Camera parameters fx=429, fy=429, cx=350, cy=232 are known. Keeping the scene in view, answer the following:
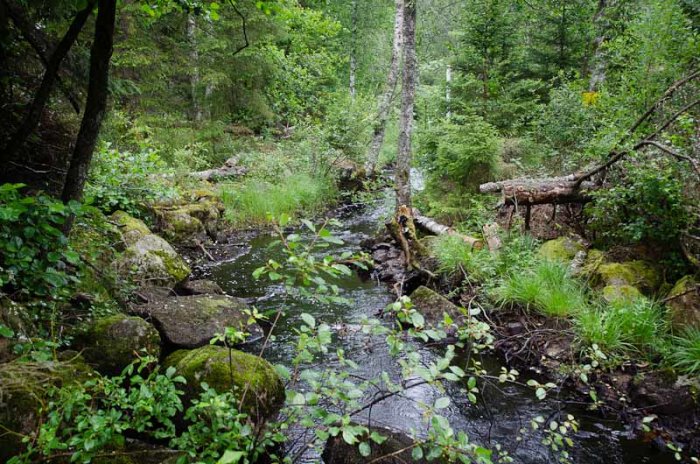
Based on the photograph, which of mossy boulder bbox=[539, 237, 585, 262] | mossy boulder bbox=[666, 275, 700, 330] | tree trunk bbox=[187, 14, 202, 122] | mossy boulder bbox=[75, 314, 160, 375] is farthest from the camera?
tree trunk bbox=[187, 14, 202, 122]

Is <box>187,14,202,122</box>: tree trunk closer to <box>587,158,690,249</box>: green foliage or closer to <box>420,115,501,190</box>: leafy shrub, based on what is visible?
<box>420,115,501,190</box>: leafy shrub

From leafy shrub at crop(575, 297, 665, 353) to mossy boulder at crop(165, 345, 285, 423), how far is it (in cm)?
352

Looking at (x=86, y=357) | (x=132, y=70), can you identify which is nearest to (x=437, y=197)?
(x=86, y=357)

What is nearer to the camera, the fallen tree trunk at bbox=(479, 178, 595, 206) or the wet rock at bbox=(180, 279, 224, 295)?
the wet rock at bbox=(180, 279, 224, 295)

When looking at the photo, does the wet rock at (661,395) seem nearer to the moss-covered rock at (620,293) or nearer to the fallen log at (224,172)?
the moss-covered rock at (620,293)

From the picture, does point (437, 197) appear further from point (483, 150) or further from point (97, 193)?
point (97, 193)

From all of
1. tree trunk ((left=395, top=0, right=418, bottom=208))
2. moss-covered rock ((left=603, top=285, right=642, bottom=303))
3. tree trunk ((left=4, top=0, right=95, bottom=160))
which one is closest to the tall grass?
tree trunk ((left=395, top=0, right=418, bottom=208))

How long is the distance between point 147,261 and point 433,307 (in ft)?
14.2

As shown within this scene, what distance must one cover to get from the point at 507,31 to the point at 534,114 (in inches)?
90.4

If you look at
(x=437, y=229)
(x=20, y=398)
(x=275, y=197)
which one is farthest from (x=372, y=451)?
(x=275, y=197)

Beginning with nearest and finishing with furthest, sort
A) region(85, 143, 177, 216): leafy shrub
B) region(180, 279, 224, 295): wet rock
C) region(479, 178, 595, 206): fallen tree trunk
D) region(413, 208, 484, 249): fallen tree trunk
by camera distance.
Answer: region(85, 143, 177, 216): leafy shrub, region(180, 279, 224, 295): wet rock, region(479, 178, 595, 206): fallen tree trunk, region(413, 208, 484, 249): fallen tree trunk

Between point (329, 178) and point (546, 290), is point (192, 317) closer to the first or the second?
point (546, 290)

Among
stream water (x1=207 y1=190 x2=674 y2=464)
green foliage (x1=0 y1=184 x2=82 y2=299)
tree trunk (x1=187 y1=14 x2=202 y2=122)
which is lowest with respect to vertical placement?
stream water (x1=207 y1=190 x2=674 y2=464)

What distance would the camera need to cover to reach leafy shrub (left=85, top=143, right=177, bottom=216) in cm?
634
